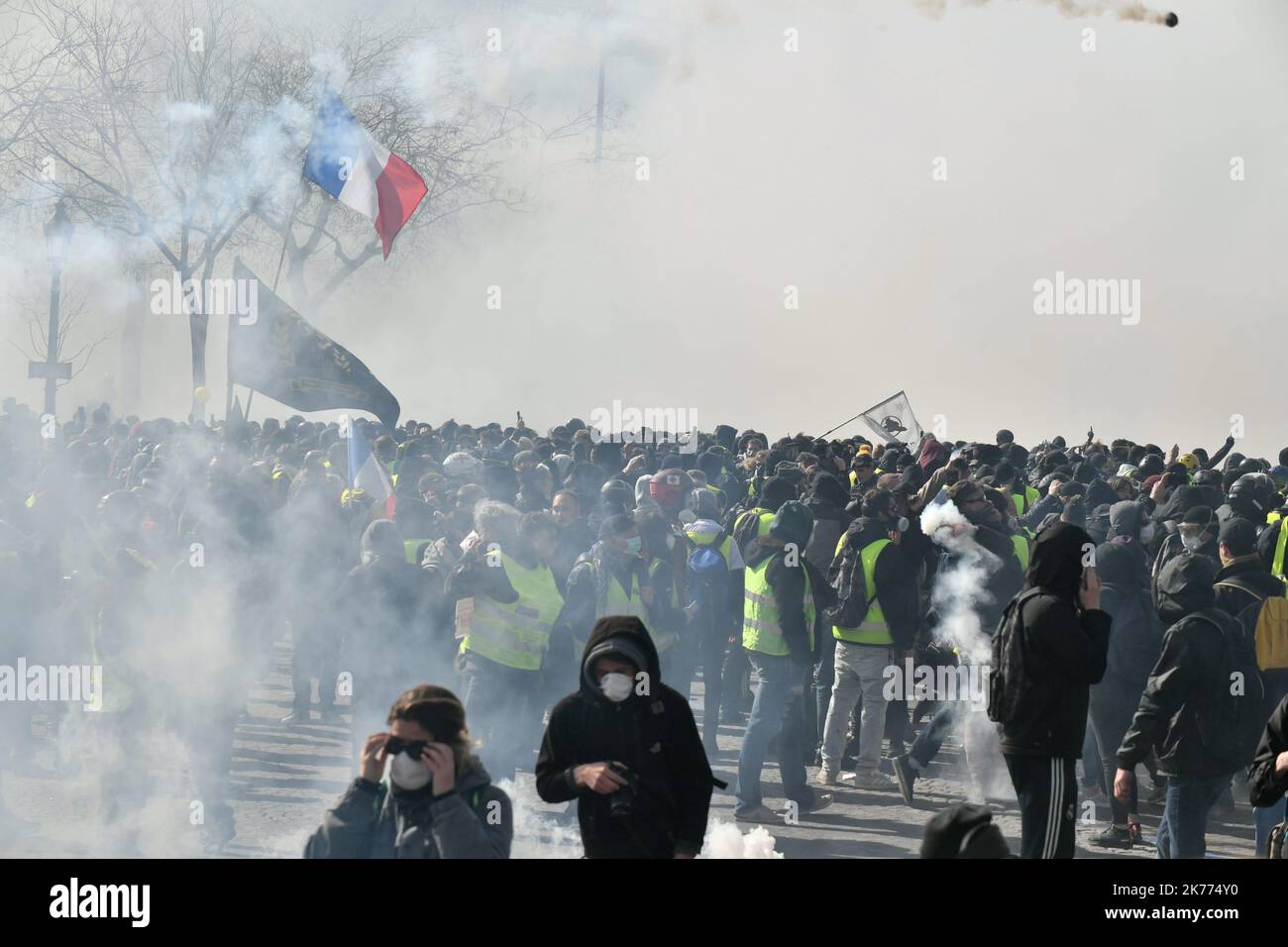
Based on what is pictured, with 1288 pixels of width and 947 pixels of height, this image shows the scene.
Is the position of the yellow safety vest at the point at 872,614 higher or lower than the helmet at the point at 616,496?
lower

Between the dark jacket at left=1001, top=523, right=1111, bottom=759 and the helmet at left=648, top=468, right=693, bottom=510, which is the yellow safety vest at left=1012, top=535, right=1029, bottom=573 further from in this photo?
the dark jacket at left=1001, top=523, right=1111, bottom=759

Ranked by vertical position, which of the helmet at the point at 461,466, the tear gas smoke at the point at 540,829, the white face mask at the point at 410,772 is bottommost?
the tear gas smoke at the point at 540,829

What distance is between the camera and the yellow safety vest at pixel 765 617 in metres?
8.36

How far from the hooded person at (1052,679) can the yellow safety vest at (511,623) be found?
2816mm

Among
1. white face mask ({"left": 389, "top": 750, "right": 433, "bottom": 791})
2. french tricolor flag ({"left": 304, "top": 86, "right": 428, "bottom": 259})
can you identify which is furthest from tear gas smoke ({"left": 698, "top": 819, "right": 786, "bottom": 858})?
french tricolor flag ({"left": 304, "top": 86, "right": 428, "bottom": 259})

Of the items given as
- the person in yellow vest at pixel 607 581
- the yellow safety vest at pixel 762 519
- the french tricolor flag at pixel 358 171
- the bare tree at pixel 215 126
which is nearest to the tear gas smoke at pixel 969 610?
the yellow safety vest at pixel 762 519

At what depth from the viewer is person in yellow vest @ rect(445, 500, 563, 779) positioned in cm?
788

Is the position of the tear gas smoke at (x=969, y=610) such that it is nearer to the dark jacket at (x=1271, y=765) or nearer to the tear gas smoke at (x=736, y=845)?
the tear gas smoke at (x=736, y=845)

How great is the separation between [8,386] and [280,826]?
1456 inches

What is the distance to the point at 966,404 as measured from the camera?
40062mm

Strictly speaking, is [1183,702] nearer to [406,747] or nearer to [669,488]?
[406,747]

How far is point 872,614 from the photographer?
8.88 metres

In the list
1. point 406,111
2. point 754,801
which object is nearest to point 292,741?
point 754,801

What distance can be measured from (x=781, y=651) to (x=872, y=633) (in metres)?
0.79
